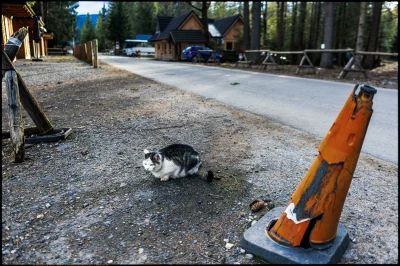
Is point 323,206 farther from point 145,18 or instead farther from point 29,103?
point 145,18

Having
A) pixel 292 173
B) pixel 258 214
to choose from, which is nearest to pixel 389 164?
pixel 292 173

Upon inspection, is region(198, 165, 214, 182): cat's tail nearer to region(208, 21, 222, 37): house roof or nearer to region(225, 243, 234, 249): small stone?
region(225, 243, 234, 249): small stone

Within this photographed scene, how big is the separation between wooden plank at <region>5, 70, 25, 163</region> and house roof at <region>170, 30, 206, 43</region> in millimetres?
37328

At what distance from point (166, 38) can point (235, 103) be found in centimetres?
3809

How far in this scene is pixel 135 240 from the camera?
2.12 metres

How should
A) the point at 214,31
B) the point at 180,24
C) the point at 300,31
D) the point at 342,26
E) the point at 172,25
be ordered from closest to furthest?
the point at 342,26 < the point at 300,31 < the point at 180,24 < the point at 172,25 < the point at 214,31

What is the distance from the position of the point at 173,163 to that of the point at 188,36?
1531 inches

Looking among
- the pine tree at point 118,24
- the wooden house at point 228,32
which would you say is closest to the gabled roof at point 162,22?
the wooden house at point 228,32

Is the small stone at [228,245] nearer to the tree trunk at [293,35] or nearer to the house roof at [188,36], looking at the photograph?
the tree trunk at [293,35]

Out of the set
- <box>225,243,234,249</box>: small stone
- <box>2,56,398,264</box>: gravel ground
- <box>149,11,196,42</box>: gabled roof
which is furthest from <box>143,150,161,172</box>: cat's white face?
<box>149,11,196,42</box>: gabled roof

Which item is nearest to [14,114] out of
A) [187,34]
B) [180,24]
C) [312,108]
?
[312,108]

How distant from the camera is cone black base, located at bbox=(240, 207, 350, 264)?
183 centimetres

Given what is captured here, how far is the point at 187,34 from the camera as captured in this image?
132 ft

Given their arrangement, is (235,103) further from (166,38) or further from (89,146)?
(166,38)
